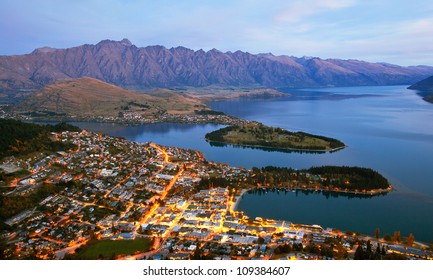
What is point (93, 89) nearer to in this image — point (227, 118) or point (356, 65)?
point (227, 118)

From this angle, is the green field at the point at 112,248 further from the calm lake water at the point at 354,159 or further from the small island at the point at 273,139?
the small island at the point at 273,139

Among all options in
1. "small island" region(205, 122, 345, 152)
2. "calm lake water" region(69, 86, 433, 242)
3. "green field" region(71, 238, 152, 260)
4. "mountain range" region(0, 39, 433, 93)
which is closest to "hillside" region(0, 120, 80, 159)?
"green field" region(71, 238, 152, 260)

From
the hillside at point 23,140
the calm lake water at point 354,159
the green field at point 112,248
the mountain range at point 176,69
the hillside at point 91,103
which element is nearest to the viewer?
the green field at point 112,248

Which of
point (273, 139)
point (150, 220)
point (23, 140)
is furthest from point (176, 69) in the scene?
point (150, 220)

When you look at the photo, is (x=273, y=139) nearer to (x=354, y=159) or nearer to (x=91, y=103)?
(x=354, y=159)

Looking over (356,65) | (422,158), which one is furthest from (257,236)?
(356,65)

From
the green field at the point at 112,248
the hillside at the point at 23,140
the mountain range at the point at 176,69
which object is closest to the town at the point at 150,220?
the green field at the point at 112,248
